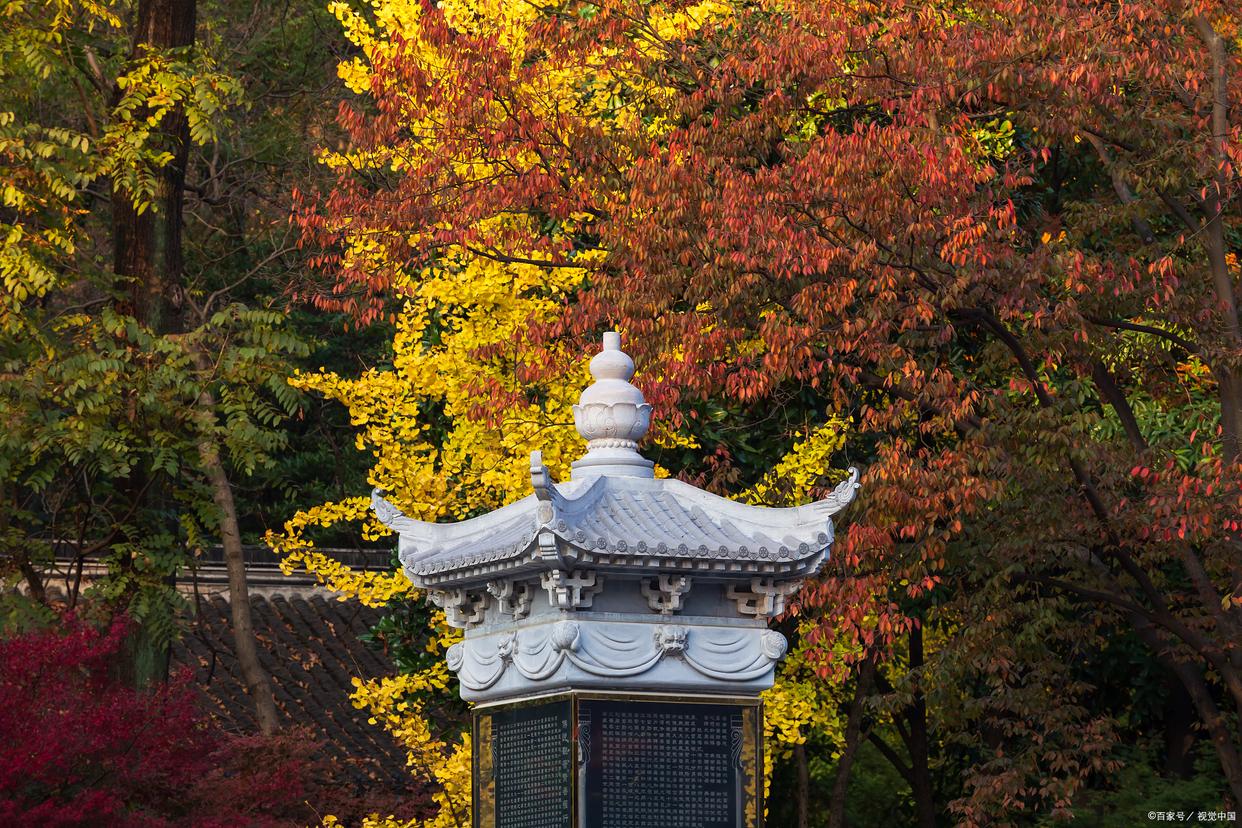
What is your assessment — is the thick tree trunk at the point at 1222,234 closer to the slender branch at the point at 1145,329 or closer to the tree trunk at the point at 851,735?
the slender branch at the point at 1145,329

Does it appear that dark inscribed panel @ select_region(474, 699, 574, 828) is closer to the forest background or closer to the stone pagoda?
the stone pagoda

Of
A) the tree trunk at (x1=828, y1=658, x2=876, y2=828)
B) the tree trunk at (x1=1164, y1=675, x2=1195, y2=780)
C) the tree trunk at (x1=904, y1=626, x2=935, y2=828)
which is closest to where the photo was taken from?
the tree trunk at (x1=828, y1=658, x2=876, y2=828)

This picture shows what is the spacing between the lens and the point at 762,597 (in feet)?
29.9

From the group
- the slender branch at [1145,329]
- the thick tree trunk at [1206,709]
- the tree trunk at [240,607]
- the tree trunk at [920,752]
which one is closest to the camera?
the slender branch at [1145,329]

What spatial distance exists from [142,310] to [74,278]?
0.56 meters

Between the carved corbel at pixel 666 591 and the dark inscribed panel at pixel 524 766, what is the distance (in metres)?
0.61

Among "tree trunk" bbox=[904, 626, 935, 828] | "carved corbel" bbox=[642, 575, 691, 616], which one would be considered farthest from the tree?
"carved corbel" bbox=[642, 575, 691, 616]

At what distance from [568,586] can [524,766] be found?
0.96 m

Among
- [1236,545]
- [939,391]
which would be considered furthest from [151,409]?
[1236,545]

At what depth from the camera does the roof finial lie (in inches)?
368

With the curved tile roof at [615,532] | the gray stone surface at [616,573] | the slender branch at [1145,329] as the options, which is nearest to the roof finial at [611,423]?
the gray stone surface at [616,573]

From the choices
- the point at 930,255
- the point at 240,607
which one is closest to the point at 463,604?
the point at 930,255

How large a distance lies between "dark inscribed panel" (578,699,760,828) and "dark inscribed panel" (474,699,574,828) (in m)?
0.11

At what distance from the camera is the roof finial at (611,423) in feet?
30.7
